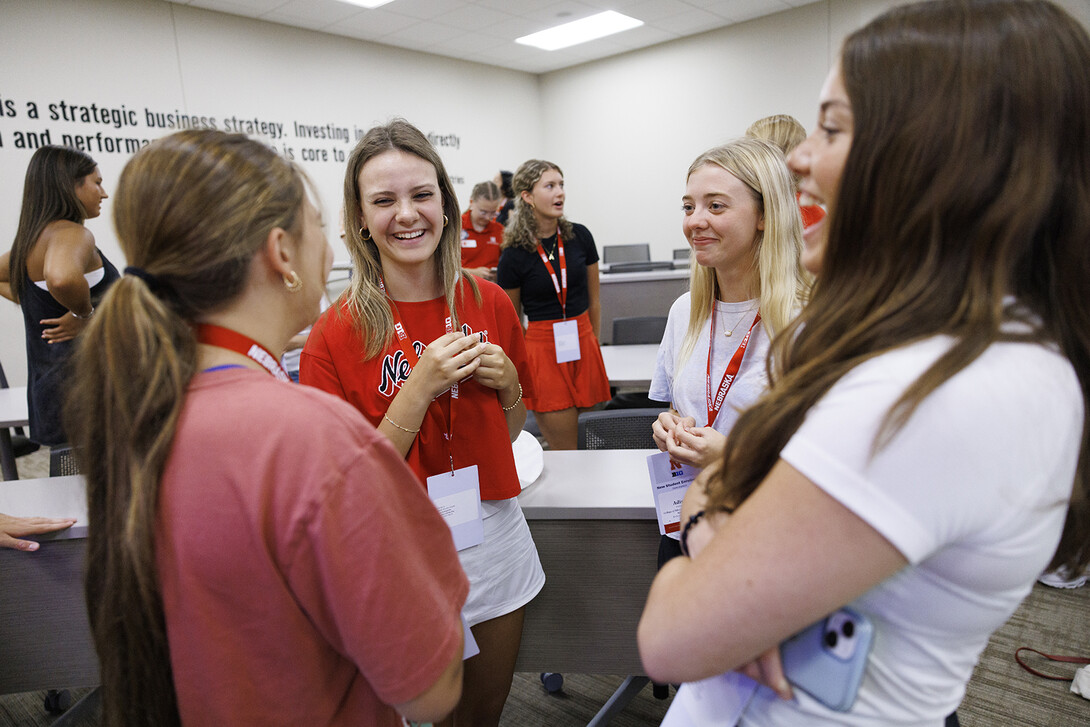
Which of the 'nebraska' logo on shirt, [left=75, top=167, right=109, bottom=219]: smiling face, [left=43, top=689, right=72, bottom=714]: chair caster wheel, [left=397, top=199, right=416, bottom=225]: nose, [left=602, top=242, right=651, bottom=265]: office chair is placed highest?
[left=75, top=167, right=109, bottom=219]: smiling face

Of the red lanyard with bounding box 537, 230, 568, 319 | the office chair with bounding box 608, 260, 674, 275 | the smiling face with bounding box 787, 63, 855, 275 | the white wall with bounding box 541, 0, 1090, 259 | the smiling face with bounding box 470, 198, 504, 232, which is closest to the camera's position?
the smiling face with bounding box 787, 63, 855, 275

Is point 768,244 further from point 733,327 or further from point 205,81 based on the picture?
point 205,81

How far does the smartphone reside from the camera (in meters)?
0.61

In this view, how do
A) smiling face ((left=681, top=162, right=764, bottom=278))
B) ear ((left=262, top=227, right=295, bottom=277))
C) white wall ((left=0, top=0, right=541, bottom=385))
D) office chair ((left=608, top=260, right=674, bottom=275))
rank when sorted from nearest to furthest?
ear ((left=262, top=227, right=295, bottom=277)) → smiling face ((left=681, top=162, right=764, bottom=278)) → white wall ((left=0, top=0, right=541, bottom=385)) → office chair ((left=608, top=260, right=674, bottom=275))

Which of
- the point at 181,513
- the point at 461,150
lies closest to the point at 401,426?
the point at 181,513

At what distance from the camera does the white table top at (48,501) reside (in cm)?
146

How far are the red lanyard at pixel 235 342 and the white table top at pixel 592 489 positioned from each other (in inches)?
33.7

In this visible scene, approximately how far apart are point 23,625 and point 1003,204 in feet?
6.66

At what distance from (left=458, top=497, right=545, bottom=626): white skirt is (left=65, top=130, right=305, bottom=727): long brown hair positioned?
24.2 inches

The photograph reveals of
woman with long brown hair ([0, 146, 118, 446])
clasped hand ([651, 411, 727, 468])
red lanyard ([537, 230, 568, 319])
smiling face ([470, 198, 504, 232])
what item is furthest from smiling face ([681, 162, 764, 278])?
smiling face ([470, 198, 504, 232])

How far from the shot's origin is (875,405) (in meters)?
0.55

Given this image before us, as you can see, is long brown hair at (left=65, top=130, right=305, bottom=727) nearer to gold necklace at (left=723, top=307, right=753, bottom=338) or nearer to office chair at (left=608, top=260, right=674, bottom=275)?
gold necklace at (left=723, top=307, right=753, bottom=338)

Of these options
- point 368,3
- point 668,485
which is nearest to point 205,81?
point 368,3

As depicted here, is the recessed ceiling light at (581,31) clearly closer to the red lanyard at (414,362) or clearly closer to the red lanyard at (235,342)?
the red lanyard at (414,362)
